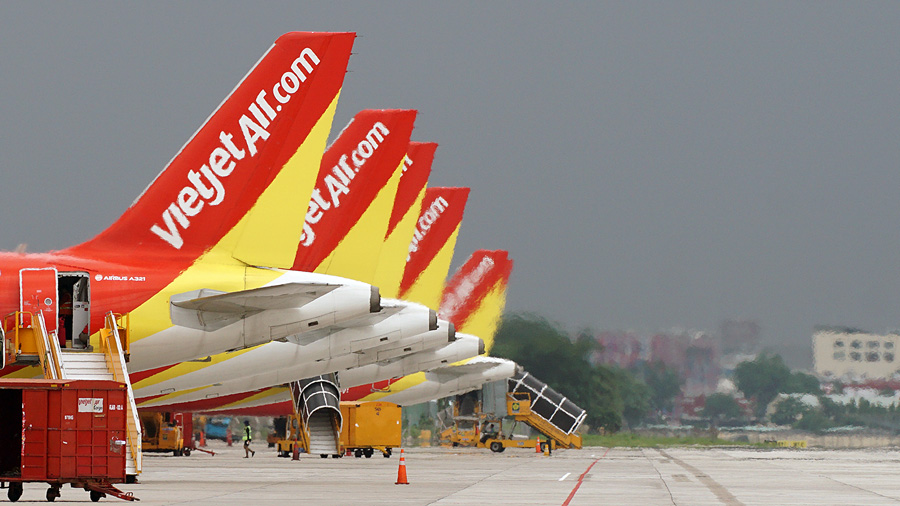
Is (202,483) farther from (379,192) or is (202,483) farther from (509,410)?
(509,410)

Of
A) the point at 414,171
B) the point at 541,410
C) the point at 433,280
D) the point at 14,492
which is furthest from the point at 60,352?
the point at 541,410

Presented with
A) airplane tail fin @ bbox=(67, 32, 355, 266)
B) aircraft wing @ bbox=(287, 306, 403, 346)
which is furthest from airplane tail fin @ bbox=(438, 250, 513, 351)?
airplane tail fin @ bbox=(67, 32, 355, 266)

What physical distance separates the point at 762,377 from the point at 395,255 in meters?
57.6

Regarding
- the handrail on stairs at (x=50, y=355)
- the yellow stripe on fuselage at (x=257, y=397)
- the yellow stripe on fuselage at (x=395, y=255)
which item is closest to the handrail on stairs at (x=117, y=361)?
the handrail on stairs at (x=50, y=355)

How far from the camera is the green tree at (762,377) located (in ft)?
301

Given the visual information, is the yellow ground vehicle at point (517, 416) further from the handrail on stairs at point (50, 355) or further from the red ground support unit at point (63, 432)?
the red ground support unit at point (63, 432)

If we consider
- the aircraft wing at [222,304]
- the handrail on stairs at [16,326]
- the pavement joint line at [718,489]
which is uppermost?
the aircraft wing at [222,304]

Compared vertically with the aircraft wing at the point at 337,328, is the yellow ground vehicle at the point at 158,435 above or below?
below

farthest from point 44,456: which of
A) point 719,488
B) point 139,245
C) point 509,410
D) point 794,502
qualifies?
point 509,410

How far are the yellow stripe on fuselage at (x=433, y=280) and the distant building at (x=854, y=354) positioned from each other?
45.7 meters

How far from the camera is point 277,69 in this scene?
27.6 m

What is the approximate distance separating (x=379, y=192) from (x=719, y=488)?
12.3m

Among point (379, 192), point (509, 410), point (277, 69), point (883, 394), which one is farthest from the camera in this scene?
point (883, 394)

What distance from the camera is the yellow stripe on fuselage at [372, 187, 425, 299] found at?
133 ft
